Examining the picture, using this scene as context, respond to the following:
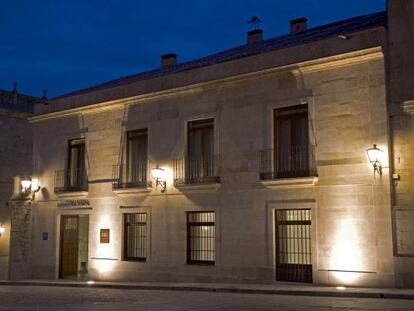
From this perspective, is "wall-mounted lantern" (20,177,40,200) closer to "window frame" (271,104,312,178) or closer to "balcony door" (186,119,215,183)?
"balcony door" (186,119,215,183)

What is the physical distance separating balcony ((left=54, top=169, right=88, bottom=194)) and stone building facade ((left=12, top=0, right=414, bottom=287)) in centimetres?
6

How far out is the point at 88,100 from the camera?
897 inches

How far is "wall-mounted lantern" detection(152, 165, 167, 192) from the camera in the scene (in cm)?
1984

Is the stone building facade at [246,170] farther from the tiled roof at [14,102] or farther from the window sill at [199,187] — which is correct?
the tiled roof at [14,102]

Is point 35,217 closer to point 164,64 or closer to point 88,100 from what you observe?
point 88,100

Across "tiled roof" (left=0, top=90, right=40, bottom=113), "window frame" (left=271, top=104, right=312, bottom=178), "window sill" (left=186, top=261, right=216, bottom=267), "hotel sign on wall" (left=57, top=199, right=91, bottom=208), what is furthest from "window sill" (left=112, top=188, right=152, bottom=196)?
"tiled roof" (left=0, top=90, right=40, bottom=113)

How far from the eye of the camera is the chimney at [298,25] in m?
24.0

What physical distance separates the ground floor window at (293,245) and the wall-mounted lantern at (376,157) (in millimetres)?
2412

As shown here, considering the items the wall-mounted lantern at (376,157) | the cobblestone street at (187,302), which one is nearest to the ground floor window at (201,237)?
the cobblestone street at (187,302)

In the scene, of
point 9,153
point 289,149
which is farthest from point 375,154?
point 9,153

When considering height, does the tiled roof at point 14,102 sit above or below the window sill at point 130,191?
above

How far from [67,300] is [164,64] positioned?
53.3ft

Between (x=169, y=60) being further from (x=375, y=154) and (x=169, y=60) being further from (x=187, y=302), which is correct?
(x=187, y=302)

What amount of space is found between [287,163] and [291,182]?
746 mm
